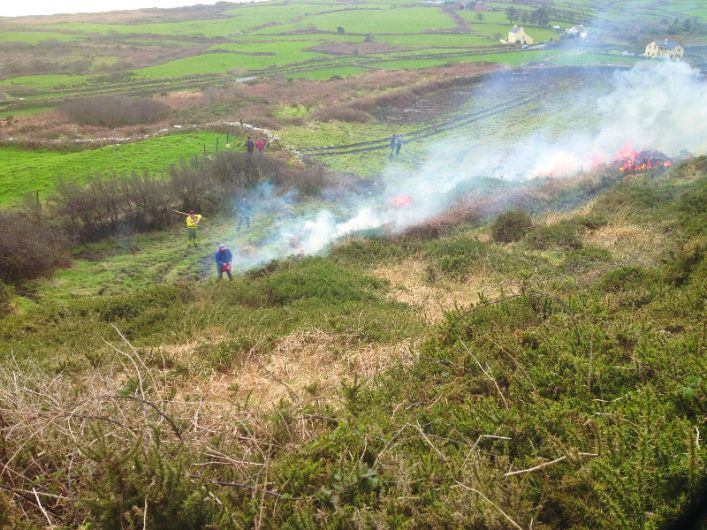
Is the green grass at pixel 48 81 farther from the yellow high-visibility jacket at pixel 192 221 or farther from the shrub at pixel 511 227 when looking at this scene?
the shrub at pixel 511 227

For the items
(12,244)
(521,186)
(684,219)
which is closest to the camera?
(12,244)

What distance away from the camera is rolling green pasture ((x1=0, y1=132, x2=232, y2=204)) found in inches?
845

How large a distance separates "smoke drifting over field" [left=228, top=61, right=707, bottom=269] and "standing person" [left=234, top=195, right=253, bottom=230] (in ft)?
2.94

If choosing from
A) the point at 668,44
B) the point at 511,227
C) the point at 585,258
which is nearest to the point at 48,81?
the point at 511,227

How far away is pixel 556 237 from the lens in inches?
648

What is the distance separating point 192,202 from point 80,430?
1826 cm

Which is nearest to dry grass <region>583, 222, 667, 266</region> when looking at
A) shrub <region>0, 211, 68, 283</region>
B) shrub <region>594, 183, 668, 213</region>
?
shrub <region>594, 183, 668, 213</region>

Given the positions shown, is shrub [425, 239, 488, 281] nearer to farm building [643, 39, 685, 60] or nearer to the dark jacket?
the dark jacket

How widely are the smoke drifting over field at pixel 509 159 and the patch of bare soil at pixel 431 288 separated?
3.73 metres

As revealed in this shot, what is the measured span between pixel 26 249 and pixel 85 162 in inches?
430

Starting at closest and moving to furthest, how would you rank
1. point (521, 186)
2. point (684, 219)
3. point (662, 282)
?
→ point (662, 282) → point (684, 219) → point (521, 186)

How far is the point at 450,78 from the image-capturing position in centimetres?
4919

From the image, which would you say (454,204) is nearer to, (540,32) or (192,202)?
(192,202)

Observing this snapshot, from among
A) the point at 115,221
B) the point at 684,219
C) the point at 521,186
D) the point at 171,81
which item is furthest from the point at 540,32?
the point at 115,221
